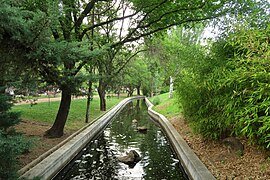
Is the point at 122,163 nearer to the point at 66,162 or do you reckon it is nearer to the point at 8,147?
the point at 66,162

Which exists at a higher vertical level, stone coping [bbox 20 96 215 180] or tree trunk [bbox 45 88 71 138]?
Answer: tree trunk [bbox 45 88 71 138]

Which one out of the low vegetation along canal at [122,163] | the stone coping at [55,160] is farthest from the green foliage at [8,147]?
the low vegetation along canal at [122,163]

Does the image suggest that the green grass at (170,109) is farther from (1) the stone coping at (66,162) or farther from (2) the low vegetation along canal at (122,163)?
(1) the stone coping at (66,162)

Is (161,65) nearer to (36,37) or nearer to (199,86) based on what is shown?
(199,86)

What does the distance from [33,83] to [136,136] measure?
20.7 ft

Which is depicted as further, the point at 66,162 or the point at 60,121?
the point at 60,121

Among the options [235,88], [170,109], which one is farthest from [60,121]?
[170,109]

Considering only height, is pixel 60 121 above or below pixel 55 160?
above

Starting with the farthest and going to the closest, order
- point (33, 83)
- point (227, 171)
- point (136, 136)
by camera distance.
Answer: point (136, 136), point (33, 83), point (227, 171)

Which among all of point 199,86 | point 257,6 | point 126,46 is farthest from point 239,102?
point 126,46

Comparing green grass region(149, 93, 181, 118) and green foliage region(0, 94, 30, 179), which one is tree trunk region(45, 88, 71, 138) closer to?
green foliage region(0, 94, 30, 179)

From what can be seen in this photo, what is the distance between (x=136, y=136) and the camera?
35.4 ft

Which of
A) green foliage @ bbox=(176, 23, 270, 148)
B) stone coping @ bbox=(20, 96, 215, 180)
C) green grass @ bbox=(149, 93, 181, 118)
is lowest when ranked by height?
stone coping @ bbox=(20, 96, 215, 180)

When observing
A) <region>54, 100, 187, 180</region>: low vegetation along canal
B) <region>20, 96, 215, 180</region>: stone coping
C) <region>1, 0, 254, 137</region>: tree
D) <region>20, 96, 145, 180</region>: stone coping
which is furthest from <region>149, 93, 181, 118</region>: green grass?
<region>20, 96, 145, 180</region>: stone coping
